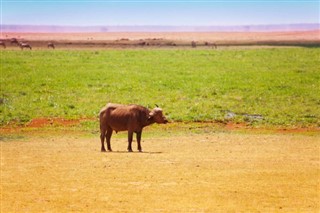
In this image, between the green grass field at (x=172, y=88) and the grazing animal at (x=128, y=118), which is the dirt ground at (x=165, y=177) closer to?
the grazing animal at (x=128, y=118)

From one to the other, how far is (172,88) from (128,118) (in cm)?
1722

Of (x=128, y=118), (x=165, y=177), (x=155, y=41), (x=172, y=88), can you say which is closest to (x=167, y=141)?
(x=128, y=118)

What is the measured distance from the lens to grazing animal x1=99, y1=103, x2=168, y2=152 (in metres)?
22.0

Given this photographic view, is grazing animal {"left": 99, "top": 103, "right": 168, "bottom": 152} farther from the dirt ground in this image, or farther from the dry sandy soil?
the dry sandy soil

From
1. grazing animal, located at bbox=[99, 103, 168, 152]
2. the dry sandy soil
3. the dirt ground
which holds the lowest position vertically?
the dirt ground

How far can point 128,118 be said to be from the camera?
22047 mm

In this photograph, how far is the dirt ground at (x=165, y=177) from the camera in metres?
13.5

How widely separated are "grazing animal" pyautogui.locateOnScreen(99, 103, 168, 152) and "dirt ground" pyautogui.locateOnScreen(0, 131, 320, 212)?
2.85 ft

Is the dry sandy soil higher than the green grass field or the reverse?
higher

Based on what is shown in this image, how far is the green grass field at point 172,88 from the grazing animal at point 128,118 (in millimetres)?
8596

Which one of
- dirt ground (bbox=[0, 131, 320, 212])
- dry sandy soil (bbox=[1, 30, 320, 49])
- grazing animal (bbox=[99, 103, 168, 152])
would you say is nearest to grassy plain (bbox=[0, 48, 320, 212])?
dirt ground (bbox=[0, 131, 320, 212])

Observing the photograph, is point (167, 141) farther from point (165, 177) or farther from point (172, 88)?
point (172, 88)

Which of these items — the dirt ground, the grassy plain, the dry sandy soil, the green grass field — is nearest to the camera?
the dirt ground

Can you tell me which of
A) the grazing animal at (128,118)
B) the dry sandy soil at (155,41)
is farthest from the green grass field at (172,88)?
the dry sandy soil at (155,41)
